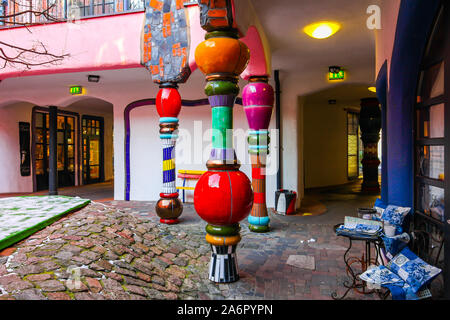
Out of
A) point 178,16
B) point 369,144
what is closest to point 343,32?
point 178,16

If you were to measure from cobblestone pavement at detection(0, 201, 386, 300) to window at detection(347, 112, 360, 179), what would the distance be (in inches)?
324

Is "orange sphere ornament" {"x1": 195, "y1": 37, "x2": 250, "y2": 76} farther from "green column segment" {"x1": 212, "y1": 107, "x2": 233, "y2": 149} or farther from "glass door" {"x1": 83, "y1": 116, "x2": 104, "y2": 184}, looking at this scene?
"glass door" {"x1": 83, "y1": 116, "x2": 104, "y2": 184}

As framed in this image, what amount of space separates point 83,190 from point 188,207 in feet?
15.6

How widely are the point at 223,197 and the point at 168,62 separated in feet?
10.7

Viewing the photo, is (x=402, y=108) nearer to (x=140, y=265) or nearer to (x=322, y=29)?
(x=322, y=29)

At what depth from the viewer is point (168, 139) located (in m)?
5.37

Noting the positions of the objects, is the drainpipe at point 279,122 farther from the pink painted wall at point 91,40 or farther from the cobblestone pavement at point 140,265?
the pink painted wall at point 91,40

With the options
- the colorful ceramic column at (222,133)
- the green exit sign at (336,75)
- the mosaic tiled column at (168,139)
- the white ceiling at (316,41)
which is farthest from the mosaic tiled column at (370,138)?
the colorful ceramic column at (222,133)

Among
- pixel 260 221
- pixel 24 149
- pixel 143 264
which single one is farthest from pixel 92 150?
pixel 143 264

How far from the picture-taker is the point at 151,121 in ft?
27.1

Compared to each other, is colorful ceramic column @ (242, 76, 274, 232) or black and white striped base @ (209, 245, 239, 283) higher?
colorful ceramic column @ (242, 76, 274, 232)

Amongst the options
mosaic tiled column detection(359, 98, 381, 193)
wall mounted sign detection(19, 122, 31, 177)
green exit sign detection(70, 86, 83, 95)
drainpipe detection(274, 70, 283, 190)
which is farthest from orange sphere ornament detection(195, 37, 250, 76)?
wall mounted sign detection(19, 122, 31, 177)

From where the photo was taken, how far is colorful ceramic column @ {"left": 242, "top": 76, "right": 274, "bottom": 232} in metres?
4.89
